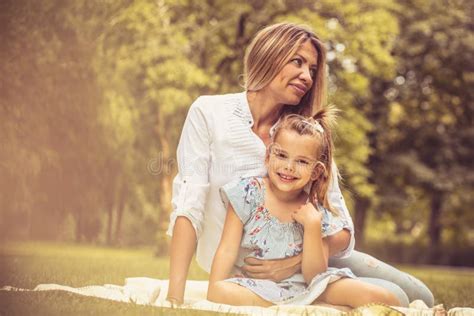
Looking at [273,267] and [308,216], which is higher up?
[308,216]

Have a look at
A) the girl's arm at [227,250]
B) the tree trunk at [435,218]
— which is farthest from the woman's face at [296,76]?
the tree trunk at [435,218]

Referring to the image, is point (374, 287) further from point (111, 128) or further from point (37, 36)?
point (111, 128)

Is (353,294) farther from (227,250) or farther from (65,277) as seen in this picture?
(65,277)

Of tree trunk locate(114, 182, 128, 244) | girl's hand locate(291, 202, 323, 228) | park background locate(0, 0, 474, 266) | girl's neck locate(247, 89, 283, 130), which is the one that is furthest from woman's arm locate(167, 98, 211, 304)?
tree trunk locate(114, 182, 128, 244)

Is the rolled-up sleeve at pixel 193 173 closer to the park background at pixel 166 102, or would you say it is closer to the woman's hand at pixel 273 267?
the woman's hand at pixel 273 267

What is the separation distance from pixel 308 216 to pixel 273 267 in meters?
0.17

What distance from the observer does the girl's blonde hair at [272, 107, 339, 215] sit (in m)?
1.92

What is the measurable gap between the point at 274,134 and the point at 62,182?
2371 millimetres

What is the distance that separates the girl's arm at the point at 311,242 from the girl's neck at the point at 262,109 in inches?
13.5

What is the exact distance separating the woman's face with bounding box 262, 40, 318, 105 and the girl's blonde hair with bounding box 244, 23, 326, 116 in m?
0.01

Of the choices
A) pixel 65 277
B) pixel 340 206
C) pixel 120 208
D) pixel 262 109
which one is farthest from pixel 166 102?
pixel 340 206

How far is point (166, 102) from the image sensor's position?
5.87 metres

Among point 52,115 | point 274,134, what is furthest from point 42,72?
point 274,134

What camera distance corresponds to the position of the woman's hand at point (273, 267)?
75.5 inches
